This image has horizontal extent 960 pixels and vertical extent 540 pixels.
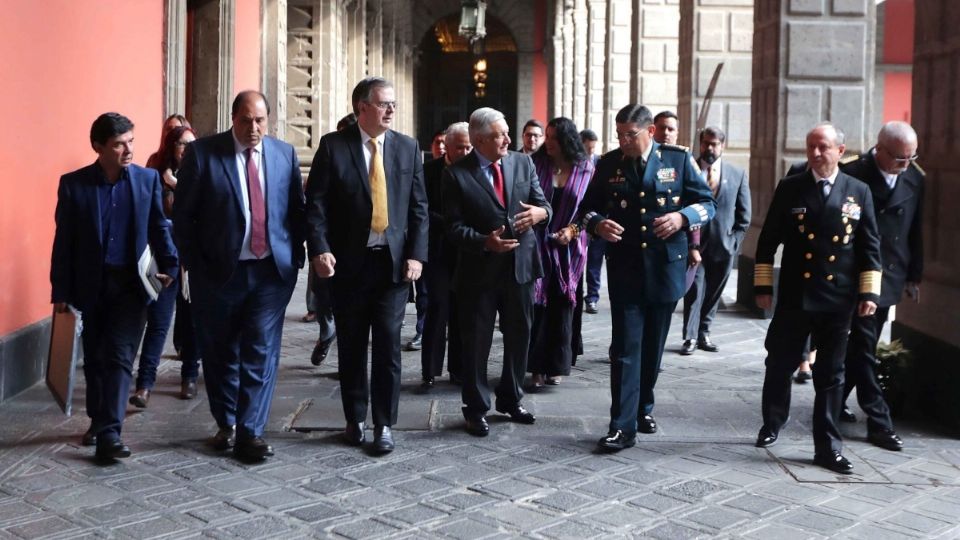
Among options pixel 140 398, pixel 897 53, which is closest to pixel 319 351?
pixel 140 398

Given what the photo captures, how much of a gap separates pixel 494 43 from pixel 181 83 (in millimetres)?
30091

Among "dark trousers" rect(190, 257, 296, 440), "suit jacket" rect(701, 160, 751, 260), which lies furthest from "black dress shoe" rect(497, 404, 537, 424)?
"suit jacket" rect(701, 160, 751, 260)

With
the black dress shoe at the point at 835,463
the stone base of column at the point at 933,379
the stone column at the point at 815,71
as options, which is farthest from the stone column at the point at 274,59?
the black dress shoe at the point at 835,463

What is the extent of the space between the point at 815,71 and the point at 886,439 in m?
5.52

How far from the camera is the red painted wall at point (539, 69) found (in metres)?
38.3

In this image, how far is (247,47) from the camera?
1378cm

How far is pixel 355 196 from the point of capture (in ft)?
19.3

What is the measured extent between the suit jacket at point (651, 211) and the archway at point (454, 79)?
3388cm

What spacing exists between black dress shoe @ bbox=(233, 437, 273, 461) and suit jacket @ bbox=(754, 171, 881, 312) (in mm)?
2434

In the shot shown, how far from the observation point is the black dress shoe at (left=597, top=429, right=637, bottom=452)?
586 cm

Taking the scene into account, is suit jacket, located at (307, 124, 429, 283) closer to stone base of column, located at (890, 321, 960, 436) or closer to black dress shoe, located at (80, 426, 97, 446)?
black dress shoe, located at (80, 426, 97, 446)

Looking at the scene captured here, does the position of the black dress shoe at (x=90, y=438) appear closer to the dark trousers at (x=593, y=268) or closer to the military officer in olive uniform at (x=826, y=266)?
the military officer in olive uniform at (x=826, y=266)

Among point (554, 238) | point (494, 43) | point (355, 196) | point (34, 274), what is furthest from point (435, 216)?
point (494, 43)

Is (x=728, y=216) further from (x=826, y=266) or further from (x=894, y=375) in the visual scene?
(x=826, y=266)
